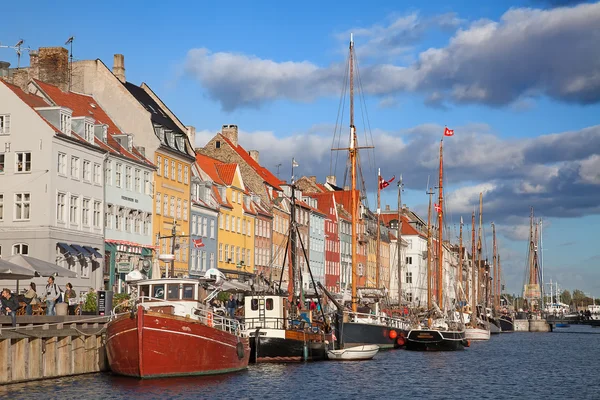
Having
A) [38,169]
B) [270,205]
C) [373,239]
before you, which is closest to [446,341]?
[38,169]

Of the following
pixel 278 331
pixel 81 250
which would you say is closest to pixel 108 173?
pixel 81 250

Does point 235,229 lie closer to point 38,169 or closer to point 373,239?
point 38,169

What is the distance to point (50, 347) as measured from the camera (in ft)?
135

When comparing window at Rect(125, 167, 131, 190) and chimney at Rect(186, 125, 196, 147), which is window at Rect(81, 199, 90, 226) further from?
chimney at Rect(186, 125, 196, 147)

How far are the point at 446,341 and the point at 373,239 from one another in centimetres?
6982

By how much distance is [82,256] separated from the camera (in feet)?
216

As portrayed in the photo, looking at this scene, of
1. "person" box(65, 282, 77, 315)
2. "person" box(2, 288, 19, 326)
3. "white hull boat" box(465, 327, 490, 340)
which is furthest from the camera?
"white hull boat" box(465, 327, 490, 340)

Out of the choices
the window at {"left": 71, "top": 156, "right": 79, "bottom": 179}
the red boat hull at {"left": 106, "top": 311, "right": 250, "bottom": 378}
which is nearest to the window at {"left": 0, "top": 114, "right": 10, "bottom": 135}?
the window at {"left": 71, "top": 156, "right": 79, "bottom": 179}

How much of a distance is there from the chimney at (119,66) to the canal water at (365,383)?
33.0 meters

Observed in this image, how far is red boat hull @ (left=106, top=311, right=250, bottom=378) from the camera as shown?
132 ft

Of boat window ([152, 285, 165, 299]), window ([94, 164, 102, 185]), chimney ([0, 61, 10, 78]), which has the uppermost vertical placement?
chimney ([0, 61, 10, 78])

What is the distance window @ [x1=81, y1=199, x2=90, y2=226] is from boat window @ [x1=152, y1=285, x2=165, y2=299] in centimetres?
2331

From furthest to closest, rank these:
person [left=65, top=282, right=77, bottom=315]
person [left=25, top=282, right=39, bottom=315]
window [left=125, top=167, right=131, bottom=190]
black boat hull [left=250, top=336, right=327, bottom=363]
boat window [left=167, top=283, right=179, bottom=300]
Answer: window [left=125, top=167, right=131, bottom=190], black boat hull [left=250, top=336, right=327, bottom=363], person [left=65, top=282, right=77, bottom=315], boat window [left=167, top=283, right=179, bottom=300], person [left=25, top=282, right=39, bottom=315]

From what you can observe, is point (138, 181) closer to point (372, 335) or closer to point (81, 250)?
point (81, 250)
